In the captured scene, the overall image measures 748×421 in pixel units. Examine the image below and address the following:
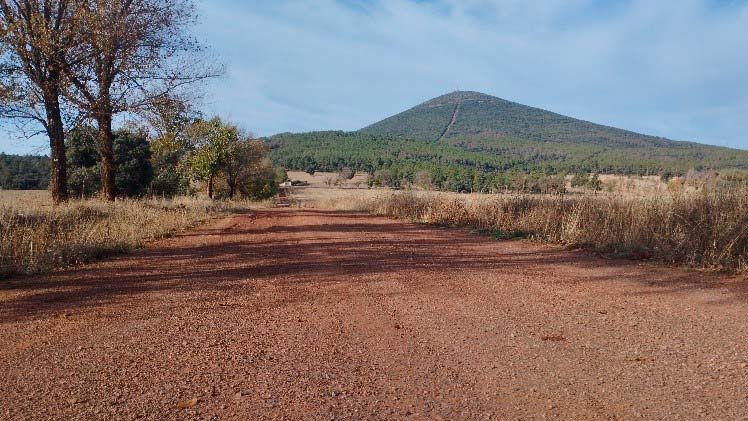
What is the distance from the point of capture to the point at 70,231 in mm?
9078

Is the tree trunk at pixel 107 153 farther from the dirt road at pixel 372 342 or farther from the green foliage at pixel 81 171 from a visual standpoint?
the green foliage at pixel 81 171

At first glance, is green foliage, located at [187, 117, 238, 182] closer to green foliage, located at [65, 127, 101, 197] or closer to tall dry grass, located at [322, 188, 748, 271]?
green foliage, located at [65, 127, 101, 197]

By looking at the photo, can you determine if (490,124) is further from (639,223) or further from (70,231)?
(70,231)

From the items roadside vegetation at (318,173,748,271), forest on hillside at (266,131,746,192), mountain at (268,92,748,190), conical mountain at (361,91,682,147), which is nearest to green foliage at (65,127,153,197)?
roadside vegetation at (318,173,748,271)

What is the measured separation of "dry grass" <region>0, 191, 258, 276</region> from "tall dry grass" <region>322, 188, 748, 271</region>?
7802mm

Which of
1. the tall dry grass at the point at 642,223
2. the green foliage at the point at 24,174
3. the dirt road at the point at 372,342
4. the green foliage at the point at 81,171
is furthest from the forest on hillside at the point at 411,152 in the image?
the dirt road at the point at 372,342

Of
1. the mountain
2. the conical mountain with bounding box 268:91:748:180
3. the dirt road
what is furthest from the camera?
the conical mountain with bounding box 268:91:748:180

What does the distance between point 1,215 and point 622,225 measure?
Result: 11.0 m

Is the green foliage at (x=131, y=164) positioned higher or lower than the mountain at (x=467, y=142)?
lower

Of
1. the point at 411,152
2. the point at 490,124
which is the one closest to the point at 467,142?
the point at 490,124

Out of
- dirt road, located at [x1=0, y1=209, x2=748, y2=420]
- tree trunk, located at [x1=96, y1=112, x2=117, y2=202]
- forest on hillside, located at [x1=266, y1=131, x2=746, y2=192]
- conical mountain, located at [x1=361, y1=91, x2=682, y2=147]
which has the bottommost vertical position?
dirt road, located at [x1=0, y1=209, x2=748, y2=420]

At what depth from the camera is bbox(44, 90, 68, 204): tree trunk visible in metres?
11.8

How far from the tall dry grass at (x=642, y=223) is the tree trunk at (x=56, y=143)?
10.6m

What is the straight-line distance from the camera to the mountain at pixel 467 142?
86.5 meters
